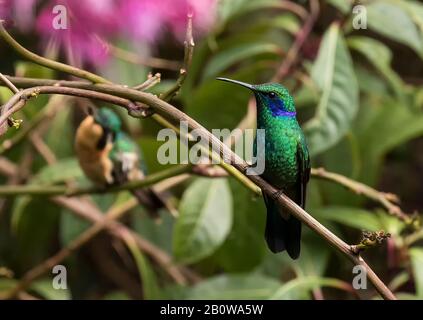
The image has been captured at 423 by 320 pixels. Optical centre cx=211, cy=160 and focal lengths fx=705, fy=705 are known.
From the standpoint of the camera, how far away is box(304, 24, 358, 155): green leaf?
69.8 inches

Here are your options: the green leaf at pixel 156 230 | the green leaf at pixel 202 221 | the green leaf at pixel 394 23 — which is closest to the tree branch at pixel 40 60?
the green leaf at pixel 202 221

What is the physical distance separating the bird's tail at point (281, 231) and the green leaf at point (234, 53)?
111cm

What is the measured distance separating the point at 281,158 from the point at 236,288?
2.74 feet

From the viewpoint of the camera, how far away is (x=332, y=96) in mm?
1883

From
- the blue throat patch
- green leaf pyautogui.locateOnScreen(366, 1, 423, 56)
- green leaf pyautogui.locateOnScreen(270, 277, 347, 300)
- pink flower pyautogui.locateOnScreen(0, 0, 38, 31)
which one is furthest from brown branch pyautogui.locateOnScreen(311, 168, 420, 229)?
green leaf pyautogui.locateOnScreen(366, 1, 423, 56)

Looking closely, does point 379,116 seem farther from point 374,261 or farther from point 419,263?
point 419,263

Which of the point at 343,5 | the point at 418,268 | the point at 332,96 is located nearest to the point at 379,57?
the point at 343,5

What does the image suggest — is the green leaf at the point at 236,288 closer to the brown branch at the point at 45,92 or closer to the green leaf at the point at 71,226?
the green leaf at the point at 71,226

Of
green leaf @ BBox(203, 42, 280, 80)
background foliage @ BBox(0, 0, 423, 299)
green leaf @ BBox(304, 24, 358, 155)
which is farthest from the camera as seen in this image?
green leaf @ BBox(203, 42, 280, 80)

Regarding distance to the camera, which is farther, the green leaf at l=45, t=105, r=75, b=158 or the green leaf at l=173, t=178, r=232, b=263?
the green leaf at l=45, t=105, r=75, b=158

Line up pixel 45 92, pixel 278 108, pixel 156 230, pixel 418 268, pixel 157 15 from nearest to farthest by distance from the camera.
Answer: pixel 45 92
pixel 278 108
pixel 418 268
pixel 157 15
pixel 156 230

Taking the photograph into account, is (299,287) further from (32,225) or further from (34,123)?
(32,225)

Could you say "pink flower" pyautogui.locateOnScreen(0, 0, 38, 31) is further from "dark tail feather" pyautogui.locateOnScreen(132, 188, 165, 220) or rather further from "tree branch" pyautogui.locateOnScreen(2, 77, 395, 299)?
"dark tail feather" pyautogui.locateOnScreen(132, 188, 165, 220)

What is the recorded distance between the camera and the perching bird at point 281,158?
1.17m
